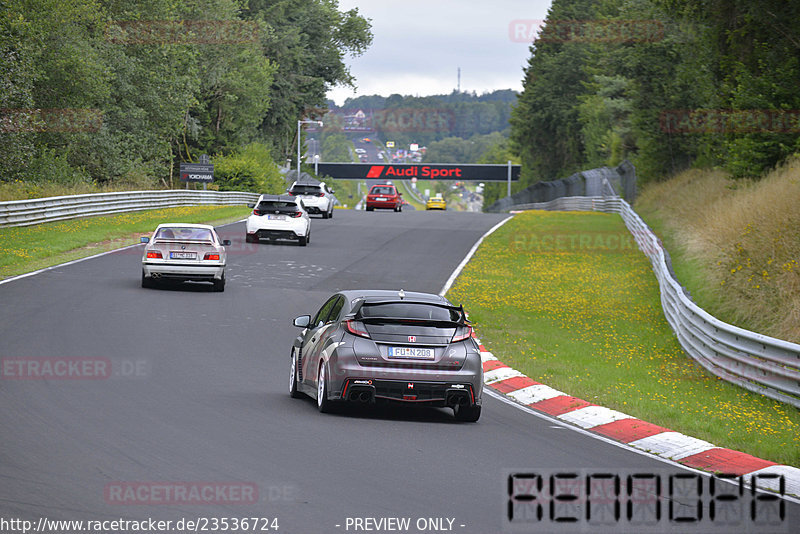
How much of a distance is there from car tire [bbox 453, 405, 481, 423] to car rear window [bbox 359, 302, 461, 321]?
0.97 m

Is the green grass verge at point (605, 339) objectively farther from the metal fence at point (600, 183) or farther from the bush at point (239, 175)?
the bush at point (239, 175)

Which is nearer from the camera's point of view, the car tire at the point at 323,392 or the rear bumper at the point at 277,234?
the car tire at the point at 323,392

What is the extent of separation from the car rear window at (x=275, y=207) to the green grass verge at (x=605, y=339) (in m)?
6.39

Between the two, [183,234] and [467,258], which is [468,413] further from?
[467,258]

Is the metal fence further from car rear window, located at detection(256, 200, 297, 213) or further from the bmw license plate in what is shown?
the bmw license plate

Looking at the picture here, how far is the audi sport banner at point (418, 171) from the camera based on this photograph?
113000 millimetres

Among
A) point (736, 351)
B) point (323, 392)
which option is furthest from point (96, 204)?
point (323, 392)

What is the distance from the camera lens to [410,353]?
36.5 ft

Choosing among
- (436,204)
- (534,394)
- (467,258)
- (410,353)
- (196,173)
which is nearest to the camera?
(410,353)

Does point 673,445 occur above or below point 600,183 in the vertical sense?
below

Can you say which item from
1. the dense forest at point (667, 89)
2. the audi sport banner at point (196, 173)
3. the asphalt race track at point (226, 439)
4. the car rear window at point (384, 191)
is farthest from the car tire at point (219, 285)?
the car rear window at point (384, 191)

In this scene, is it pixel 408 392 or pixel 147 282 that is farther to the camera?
pixel 147 282

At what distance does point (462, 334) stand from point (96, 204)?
3269 centimetres

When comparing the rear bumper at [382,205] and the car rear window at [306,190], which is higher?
the car rear window at [306,190]
